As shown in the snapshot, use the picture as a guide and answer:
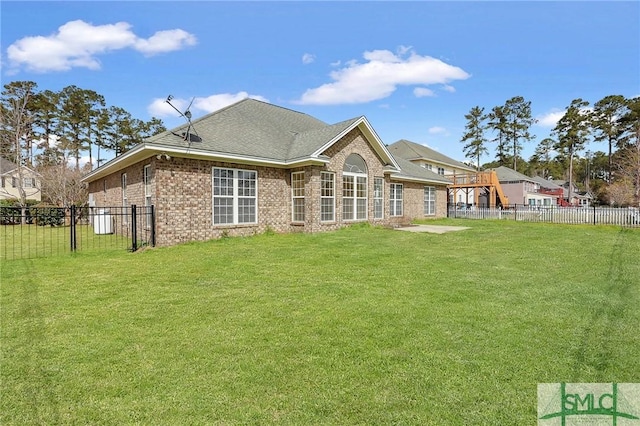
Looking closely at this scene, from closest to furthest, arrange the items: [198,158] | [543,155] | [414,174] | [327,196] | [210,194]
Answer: [198,158] < [210,194] < [327,196] < [414,174] < [543,155]

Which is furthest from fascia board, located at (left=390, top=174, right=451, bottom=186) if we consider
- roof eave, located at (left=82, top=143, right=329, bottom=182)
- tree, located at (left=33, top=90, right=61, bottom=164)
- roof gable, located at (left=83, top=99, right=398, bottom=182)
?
tree, located at (left=33, top=90, right=61, bottom=164)

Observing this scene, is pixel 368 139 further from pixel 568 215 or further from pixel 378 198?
pixel 568 215

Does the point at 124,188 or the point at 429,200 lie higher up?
the point at 124,188

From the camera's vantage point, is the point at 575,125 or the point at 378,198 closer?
the point at 378,198

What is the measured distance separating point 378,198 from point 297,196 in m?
5.13

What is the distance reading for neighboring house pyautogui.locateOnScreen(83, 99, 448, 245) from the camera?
1097 cm

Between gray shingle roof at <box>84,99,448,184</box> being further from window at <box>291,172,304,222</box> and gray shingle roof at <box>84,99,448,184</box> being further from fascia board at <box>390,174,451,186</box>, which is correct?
window at <box>291,172,304,222</box>

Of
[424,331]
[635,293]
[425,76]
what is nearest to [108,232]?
[424,331]

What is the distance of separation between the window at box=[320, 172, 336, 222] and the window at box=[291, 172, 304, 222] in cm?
89

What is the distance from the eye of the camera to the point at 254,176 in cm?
1327

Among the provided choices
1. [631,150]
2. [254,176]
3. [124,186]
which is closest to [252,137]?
[254,176]

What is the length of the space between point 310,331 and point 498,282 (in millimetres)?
4264

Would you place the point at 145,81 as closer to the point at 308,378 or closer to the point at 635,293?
the point at 308,378

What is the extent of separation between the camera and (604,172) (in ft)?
224
